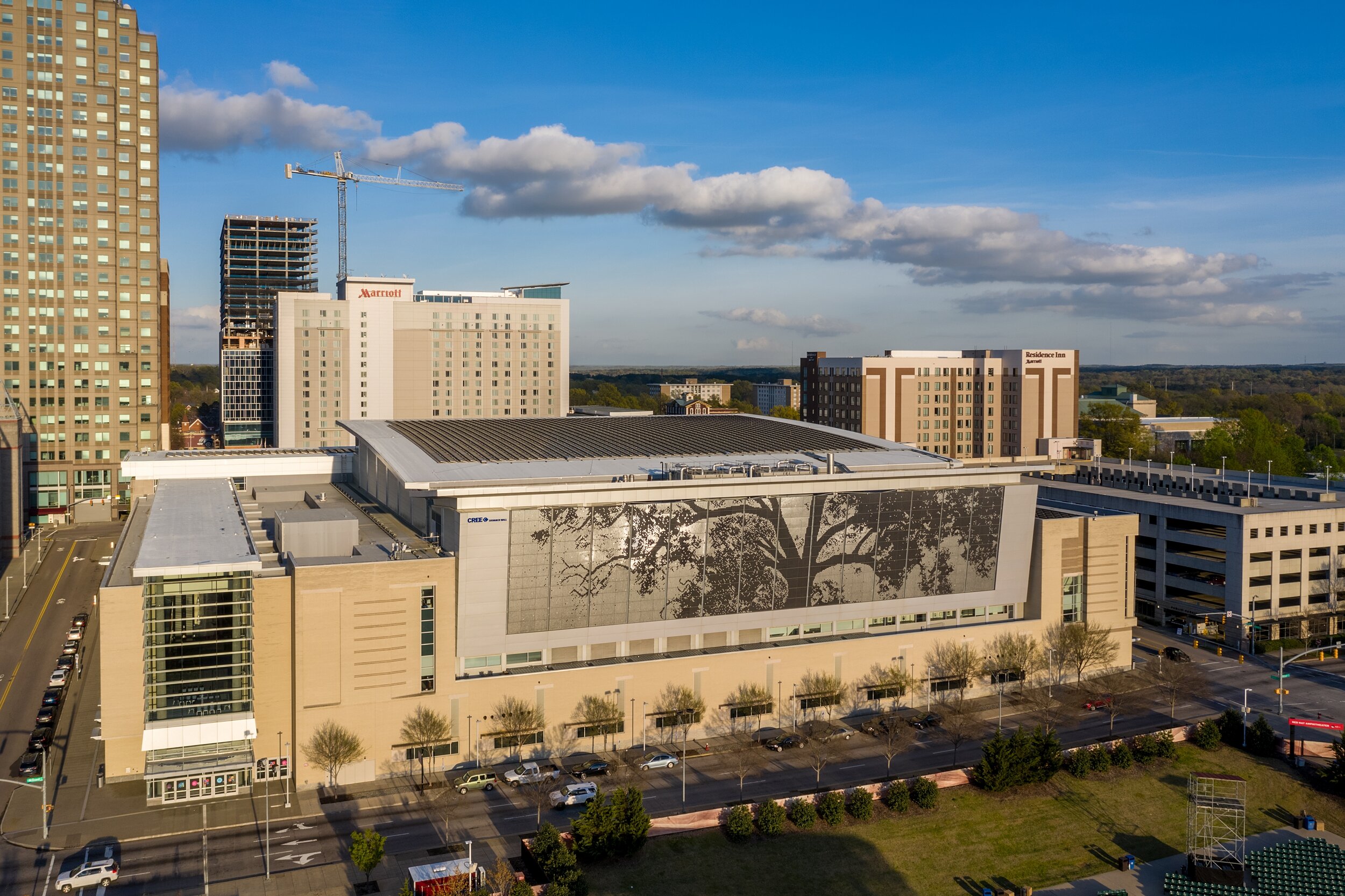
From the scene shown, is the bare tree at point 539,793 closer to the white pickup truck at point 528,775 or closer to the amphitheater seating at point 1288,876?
the white pickup truck at point 528,775

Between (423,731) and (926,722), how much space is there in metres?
32.7

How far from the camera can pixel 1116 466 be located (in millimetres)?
125188

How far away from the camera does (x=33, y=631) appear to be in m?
83.9

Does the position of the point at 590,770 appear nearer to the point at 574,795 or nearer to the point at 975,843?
the point at 574,795

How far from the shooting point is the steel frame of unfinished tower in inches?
1928

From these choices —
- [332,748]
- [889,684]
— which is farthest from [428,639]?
[889,684]

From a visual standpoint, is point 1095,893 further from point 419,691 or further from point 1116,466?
point 1116,466

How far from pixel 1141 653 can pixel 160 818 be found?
7213 centimetres

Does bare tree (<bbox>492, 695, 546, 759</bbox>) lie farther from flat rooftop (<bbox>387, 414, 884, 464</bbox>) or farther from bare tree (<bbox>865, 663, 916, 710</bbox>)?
bare tree (<bbox>865, 663, 916, 710</bbox>)

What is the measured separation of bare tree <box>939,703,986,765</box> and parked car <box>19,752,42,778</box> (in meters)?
53.0

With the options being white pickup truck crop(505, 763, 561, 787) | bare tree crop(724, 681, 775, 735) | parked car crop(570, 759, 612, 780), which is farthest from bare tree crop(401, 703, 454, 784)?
bare tree crop(724, 681, 775, 735)

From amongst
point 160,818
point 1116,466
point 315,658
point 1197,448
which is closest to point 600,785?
point 315,658

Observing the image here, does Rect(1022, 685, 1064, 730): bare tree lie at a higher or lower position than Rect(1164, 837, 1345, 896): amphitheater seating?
higher

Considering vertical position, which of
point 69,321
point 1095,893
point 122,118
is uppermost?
point 122,118
